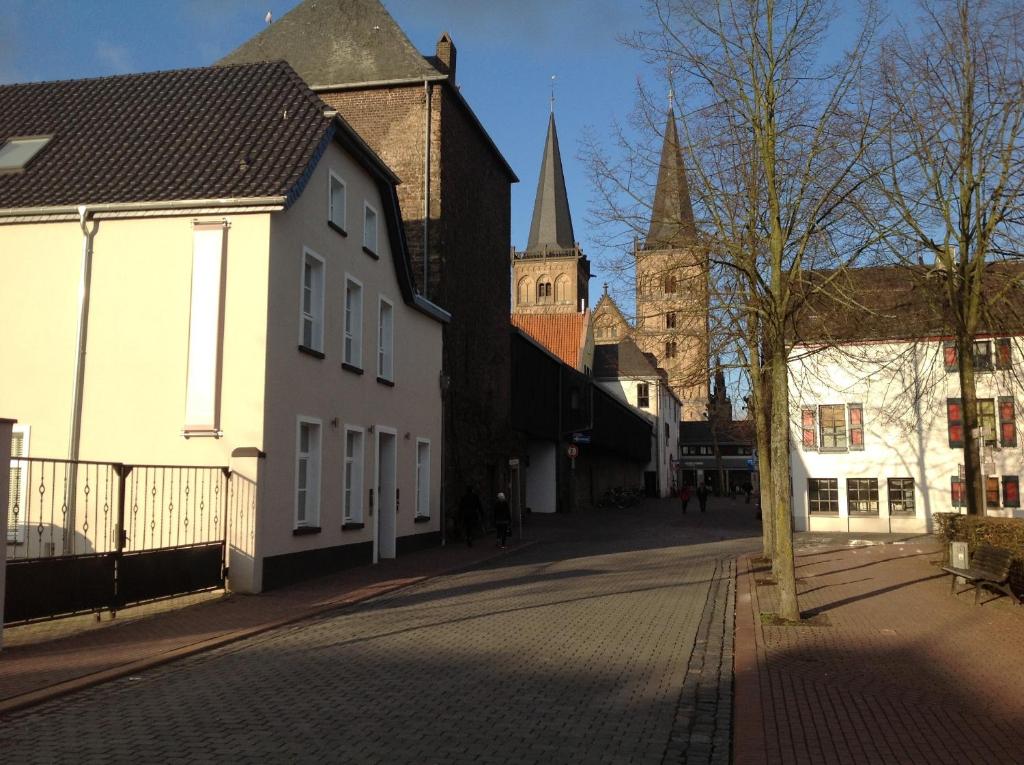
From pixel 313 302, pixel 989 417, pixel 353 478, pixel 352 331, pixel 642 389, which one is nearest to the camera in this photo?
pixel 313 302

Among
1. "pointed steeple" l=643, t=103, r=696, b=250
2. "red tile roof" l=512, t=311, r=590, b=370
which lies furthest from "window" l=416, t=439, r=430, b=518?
"red tile roof" l=512, t=311, r=590, b=370

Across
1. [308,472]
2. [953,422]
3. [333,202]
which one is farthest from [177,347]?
[953,422]

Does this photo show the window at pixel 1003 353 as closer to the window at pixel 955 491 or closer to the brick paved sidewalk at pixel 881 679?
the brick paved sidewalk at pixel 881 679

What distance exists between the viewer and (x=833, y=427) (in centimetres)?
3584

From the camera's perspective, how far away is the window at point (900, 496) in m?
34.9

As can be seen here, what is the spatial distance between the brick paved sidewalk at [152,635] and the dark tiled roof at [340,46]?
50.9 ft

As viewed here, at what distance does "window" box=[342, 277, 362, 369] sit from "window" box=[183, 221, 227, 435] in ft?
13.3

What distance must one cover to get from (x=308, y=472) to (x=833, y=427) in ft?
76.5

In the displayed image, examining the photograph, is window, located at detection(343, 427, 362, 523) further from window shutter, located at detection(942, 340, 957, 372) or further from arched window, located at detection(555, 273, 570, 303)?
arched window, located at detection(555, 273, 570, 303)

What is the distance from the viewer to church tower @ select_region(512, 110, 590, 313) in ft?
313

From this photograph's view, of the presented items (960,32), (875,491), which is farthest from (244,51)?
(875,491)

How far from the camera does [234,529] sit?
15453 millimetres

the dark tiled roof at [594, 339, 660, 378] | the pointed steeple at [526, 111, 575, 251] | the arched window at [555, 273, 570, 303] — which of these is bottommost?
the dark tiled roof at [594, 339, 660, 378]

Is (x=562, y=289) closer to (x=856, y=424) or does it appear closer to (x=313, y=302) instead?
(x=856, y=424)
